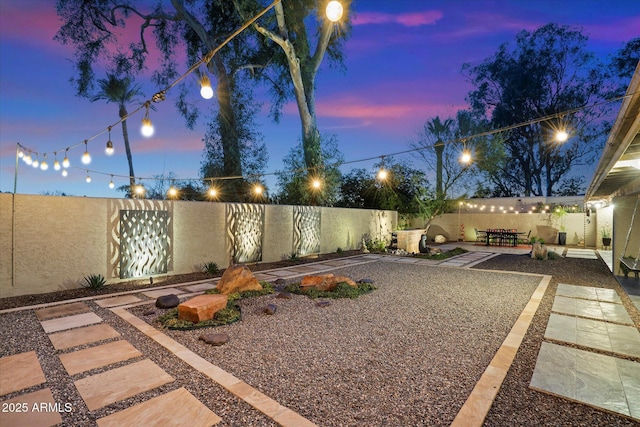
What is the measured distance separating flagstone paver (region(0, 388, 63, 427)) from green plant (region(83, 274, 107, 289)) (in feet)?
11.9

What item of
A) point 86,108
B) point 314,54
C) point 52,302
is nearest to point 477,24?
point 314,54

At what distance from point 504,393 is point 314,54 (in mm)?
14457

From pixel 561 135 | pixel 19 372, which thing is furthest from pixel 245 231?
pixel 561 135

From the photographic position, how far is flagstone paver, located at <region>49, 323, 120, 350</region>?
122 inches

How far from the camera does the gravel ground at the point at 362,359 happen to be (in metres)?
2.02

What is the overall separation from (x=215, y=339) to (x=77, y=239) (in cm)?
399

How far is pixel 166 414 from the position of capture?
197 cm

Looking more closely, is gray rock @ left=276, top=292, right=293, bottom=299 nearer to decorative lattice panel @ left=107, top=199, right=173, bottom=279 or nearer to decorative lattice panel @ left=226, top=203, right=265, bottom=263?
decorative lattice panel @ left=107, top=199, right=173, bottom=279

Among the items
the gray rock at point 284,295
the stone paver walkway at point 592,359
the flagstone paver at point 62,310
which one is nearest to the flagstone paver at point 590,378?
the stone paver walkway at point 592,359

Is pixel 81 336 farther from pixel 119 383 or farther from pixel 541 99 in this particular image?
pixel 541 99

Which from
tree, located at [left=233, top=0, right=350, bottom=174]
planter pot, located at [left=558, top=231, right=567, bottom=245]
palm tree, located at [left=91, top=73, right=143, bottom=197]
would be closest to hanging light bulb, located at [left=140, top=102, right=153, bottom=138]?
tree, located at [left=233, top=0, right=350, bottom=174]

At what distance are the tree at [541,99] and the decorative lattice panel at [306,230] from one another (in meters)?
15.7

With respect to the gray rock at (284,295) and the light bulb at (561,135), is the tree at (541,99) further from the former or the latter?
the gray rock at (284,295)

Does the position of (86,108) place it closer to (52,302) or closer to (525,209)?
(52,302)
